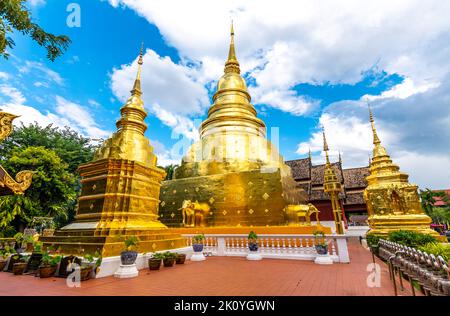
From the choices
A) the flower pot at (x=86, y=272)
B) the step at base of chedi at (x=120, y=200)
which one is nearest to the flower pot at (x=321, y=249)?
the step at base of chedi at (x=120, y=200)

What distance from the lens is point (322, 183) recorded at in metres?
23.1

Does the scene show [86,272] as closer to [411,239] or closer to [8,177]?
[8,177]

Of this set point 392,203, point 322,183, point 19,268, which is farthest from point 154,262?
point 322,183

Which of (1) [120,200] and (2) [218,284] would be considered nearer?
(2) [218,284]

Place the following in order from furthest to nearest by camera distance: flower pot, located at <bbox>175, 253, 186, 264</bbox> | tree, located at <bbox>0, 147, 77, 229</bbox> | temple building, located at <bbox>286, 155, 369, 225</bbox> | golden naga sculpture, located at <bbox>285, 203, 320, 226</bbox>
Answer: temple building, located at <bbox>286, 155, 369, 225</bbox> → tree, located at <bbox>0, 147, 77, 229</bbox> → golden naga sculpture, located at <bbox>285, 203, 320, 226</bbox> → flower pot, located at <bbox>175, 253, 186, 264</bbox>

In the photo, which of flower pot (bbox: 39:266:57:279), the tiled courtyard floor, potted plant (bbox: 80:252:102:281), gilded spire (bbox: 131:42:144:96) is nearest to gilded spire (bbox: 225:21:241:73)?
gilded spire (bbox: 131:42:144:96)

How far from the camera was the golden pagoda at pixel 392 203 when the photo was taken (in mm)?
12023

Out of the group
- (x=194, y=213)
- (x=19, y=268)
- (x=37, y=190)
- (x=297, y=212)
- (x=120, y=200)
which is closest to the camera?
(x=19, y=268)

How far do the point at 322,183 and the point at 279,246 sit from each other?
15.7 meters

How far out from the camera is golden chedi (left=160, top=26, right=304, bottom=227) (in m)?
13.0

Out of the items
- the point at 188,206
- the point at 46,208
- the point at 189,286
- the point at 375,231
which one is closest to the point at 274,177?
the point at 188,206

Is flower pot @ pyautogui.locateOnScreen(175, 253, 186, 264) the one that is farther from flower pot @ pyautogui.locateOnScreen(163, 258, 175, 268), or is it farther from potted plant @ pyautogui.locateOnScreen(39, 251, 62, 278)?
potted plant @ pyautogui.locateOnScreen(39, 251, 62, 278)

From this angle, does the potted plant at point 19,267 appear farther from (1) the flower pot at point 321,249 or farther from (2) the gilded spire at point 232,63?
(2) the gilded spire at point 232,63

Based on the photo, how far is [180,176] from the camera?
1667 cm
